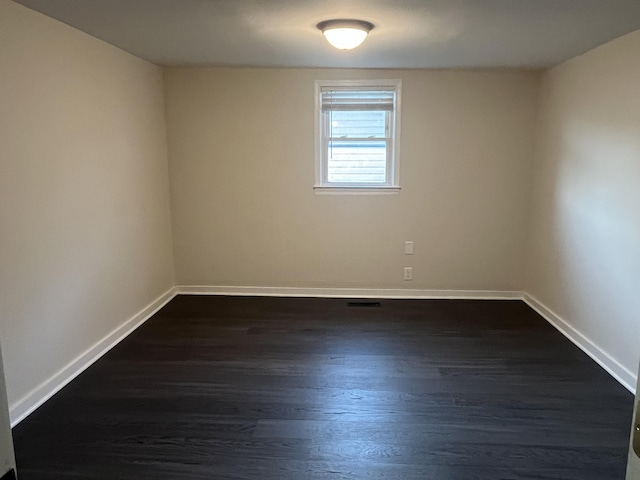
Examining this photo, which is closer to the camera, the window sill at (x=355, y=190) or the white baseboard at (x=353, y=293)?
the window sill at (x=355, y=190)

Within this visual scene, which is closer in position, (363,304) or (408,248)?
(363,304)

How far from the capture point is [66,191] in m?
3.01

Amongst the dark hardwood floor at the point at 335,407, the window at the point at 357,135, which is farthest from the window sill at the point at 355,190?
the dark hardwood floor at the point at 335,407

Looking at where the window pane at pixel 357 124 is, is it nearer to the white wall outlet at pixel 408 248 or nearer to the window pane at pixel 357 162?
the window pane at pixel 357 162

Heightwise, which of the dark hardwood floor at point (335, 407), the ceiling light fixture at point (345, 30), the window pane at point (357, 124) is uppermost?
Result: the ceiling light fixture at point (345, 30)

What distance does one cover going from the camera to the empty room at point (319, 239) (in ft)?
8.08

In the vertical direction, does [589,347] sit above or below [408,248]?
below

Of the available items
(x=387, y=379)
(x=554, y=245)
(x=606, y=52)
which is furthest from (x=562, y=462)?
(x=606, y=52)

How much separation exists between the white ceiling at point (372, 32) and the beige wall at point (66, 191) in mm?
218

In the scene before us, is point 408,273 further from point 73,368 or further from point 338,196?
point 73,368

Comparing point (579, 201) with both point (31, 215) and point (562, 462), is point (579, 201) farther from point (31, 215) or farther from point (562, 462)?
point (31, 215)

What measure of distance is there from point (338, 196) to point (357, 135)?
59cm

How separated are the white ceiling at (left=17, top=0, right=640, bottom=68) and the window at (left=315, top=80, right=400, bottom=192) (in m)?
0.47

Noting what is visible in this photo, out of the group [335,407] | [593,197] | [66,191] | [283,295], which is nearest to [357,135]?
[283,295]
